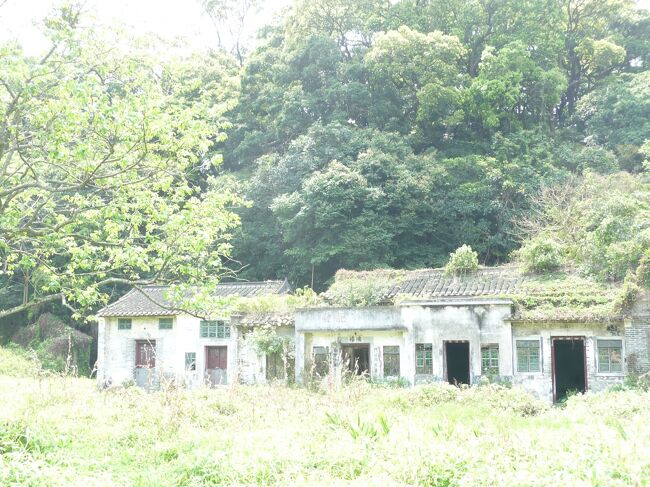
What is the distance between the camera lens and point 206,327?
23.7 metres

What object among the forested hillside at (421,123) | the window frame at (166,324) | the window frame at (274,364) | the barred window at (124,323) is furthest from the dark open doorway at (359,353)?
the barred window at (124,323)

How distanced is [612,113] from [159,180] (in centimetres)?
2967

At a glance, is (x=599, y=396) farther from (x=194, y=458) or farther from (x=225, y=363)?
(x=225, y=363)

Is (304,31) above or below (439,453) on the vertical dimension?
above

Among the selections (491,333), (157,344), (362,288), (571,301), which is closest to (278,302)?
(362,288)

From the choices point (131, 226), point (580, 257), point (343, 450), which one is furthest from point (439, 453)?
point (580, 257)

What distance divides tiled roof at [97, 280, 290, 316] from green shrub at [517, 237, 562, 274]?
32.4 feet

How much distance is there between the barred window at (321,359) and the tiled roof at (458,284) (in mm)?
2652

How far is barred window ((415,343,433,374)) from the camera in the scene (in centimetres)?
1906

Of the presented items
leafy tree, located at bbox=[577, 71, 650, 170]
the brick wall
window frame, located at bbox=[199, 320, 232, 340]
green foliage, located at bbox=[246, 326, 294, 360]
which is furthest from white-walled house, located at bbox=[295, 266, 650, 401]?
leafy tree, located at bbox=[577, 71, 650, 170]

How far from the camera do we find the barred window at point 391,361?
19812 mm

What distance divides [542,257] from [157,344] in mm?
13850

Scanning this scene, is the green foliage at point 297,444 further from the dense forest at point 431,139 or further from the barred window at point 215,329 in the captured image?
the barred window at point 215,329

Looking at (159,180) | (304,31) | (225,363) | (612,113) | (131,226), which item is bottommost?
(225,363)
